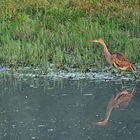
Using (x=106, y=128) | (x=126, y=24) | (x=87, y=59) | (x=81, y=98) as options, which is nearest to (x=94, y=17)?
(x=126, y=24)

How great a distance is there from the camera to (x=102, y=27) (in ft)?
57.6

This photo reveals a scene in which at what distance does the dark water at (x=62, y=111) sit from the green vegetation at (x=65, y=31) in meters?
1.42

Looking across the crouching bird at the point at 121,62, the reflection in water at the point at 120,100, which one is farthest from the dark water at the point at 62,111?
the crouching bird at the point at 121,62

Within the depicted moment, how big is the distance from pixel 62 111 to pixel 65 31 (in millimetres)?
5983

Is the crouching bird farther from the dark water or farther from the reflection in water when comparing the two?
the reflection in water

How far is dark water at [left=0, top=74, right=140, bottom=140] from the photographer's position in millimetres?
10172

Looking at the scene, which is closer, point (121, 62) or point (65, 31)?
point (121, 62)

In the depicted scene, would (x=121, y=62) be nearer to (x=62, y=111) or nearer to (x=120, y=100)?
(x=120, y=100)

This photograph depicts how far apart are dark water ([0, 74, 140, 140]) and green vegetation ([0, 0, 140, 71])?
142cm

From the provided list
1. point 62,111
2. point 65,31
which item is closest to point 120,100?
point 62,111

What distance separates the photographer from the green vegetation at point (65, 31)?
15023 mm

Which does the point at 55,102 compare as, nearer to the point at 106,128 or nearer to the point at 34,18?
the point at 106,128

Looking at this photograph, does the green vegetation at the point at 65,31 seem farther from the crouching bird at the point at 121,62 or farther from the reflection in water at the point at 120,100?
the reflection in water at the point at 120,100

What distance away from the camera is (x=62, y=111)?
37.0 ft
